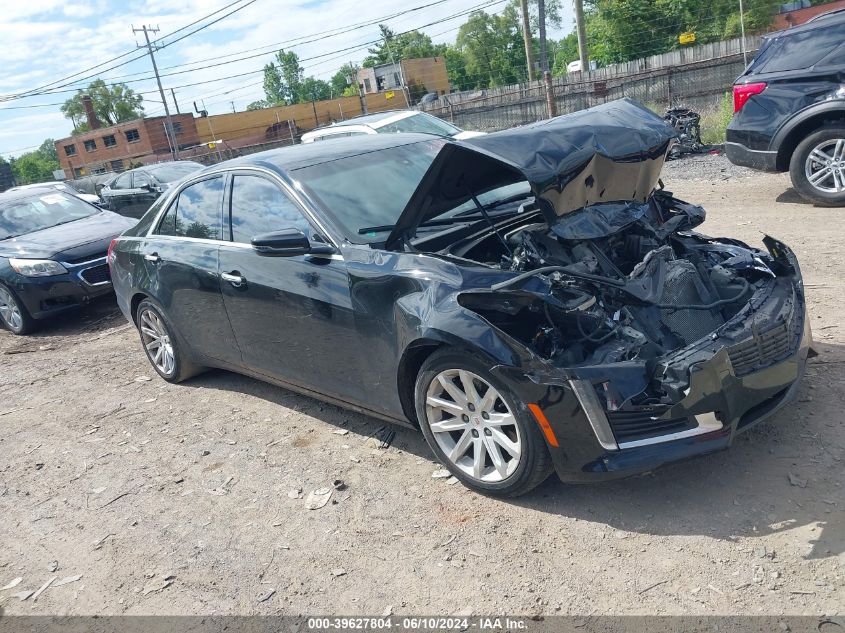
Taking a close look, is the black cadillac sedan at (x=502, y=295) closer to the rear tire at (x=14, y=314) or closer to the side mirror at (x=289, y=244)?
the side mirror at (x=289, y=244)

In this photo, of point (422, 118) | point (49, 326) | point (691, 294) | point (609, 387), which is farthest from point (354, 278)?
point (422, 118)

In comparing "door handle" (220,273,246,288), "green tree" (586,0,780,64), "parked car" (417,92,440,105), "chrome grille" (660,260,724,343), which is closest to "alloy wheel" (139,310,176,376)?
"door handle" (220,273,246,288)

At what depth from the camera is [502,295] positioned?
3438 mm

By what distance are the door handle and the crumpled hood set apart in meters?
1.20

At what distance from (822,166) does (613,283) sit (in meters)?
5.94

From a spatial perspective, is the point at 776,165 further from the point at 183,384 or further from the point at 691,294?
the point at 183,384

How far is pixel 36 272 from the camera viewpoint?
8.45 metres

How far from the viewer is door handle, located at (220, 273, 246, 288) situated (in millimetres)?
4742

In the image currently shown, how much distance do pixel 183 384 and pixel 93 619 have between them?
2.98 m

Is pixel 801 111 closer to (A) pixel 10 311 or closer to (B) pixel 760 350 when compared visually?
(B) pixel 760 350

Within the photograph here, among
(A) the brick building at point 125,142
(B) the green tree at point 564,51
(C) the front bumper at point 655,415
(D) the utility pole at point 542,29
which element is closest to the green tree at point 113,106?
(A) the brick building at point 125,142

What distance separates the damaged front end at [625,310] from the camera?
126 inches

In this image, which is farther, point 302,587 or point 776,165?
point 776,165

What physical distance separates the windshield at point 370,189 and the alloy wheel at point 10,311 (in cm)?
590
